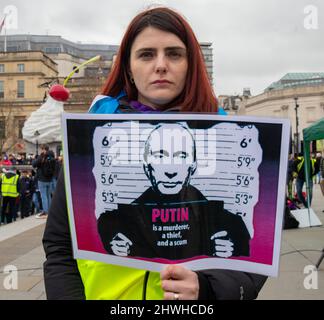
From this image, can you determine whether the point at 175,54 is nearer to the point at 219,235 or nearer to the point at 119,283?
the point at 219,235

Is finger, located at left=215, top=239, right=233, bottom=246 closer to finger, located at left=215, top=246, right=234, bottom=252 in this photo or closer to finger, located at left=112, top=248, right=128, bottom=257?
→ finger, located at left=215, top=246, right=234, bottom=252

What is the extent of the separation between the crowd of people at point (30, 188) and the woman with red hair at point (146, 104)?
977 cm

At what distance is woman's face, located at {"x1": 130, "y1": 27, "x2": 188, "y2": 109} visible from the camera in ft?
4.53

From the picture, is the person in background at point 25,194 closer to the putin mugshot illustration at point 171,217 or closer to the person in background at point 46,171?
the person in background at point 46,171

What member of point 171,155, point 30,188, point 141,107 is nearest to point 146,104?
point 141,107

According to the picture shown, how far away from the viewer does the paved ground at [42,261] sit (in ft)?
15.0

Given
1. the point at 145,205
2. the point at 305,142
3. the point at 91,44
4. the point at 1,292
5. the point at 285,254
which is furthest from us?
the point at 91,44

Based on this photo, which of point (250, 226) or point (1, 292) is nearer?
point (250, 226)

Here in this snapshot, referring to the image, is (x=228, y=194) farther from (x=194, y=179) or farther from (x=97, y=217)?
(x=97, y=217)

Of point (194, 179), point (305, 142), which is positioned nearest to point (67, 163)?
point (194, 179)

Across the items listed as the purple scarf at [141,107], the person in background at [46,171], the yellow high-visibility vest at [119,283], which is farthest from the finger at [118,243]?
the person in background at [46,171]

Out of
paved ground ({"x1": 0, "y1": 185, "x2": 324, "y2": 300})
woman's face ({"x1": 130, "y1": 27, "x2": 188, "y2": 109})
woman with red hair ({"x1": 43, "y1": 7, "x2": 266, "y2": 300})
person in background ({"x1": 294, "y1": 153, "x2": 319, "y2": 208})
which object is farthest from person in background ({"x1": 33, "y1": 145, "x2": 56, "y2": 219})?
woman's face ({"x1": 130, "y1": 27, "x2": 188, "y2": 109})

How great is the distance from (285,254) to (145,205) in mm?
5875

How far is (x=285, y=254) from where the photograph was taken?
657cm
